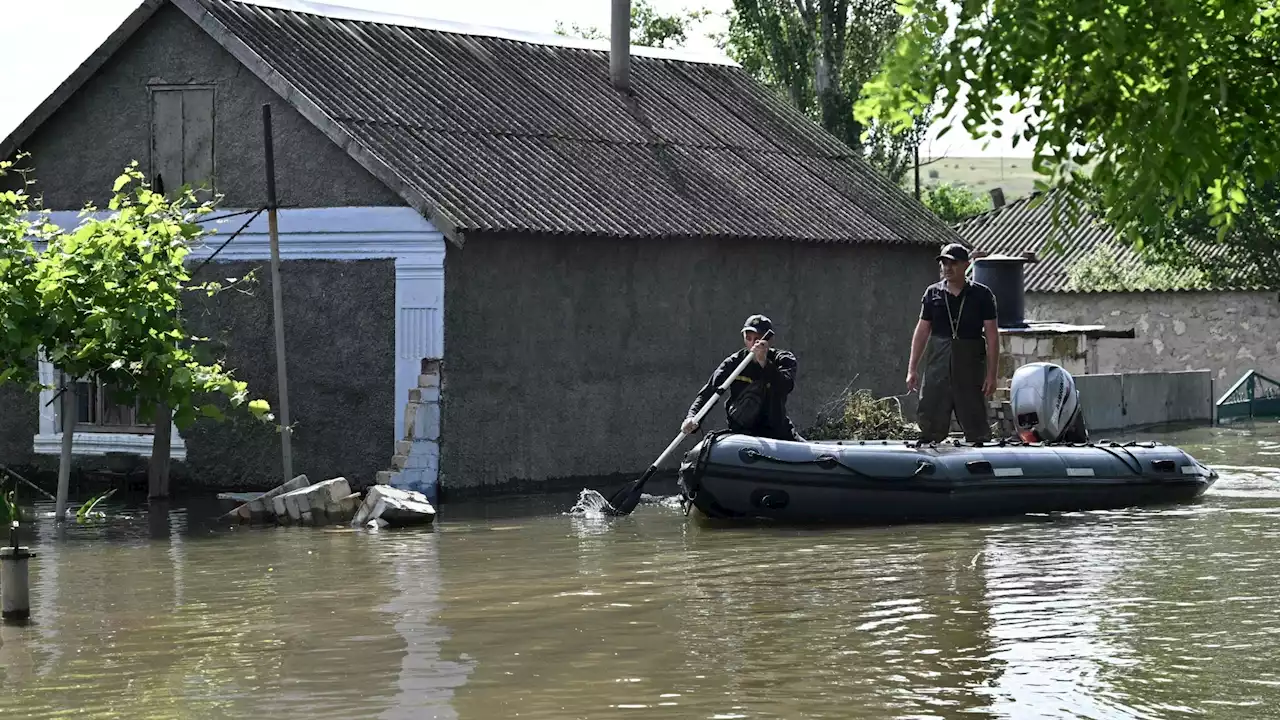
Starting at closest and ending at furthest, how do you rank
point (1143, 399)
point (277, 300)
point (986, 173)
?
point (277, 300) < point (1143, 399) < point (986, 173)

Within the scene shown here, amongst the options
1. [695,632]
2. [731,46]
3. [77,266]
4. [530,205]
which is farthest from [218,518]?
[731,46]

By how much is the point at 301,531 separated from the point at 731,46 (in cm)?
3446

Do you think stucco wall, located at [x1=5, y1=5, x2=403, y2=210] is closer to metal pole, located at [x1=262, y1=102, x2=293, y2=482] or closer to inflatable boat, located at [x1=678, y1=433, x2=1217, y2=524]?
metal pole, located at [x1=262, y1=102, x2=293, y2=482]

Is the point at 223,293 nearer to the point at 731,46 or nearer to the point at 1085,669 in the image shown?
the point at 1085,669

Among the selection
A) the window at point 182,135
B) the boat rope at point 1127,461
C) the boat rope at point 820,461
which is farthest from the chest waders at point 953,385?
the window at point 182,135

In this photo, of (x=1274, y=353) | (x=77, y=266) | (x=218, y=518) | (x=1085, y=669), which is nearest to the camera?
(x=1085, y=669)

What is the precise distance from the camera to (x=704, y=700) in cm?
910

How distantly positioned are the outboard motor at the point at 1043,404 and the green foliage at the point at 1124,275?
71.2 feet

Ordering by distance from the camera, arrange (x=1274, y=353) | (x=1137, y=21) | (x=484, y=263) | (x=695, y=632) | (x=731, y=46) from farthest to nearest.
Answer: (x=731, y=46), (x=1274, y=353), (x=484, y=263), (x=695, y=632), (x=1137, y=21)

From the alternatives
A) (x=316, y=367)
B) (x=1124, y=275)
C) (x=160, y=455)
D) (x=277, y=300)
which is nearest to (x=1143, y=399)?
(x=1124, y=275)

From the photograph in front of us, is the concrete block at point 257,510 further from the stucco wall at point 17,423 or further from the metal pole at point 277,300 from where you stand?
the stucco wall at point 17,423

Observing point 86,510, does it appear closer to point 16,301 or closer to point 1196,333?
point 16,301

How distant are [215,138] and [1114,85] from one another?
14.4 m

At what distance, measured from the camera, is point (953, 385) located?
16562mm
